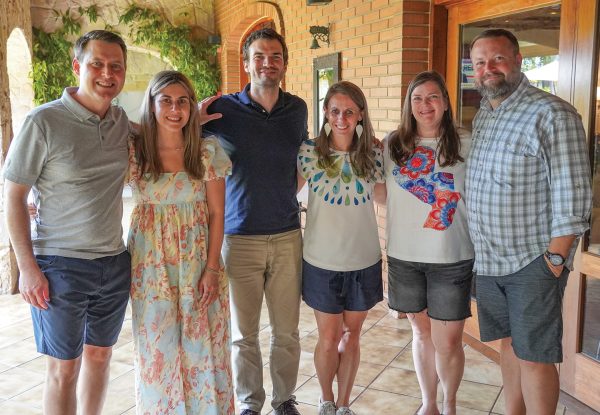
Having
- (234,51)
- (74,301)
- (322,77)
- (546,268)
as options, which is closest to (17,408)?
(74,301)

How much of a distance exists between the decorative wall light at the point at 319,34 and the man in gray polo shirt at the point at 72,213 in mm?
2998

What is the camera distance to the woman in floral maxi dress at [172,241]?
2.26 m

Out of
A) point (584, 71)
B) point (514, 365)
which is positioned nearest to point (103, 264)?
point (514, 365)

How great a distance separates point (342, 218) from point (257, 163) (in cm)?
45

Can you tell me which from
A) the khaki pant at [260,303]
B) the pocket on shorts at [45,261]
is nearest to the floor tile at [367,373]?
the khaki pant at [260,303]

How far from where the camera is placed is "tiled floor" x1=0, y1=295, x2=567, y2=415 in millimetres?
2936

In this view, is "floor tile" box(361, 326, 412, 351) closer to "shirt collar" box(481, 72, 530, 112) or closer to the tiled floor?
the tiled floor

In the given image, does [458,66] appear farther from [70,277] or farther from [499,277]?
[70,277]

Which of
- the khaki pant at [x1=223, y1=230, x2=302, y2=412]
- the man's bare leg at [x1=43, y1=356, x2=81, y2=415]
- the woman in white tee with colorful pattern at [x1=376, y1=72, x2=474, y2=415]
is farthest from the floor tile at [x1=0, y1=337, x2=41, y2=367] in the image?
the woman in white tee with colorful pattern at [x1=376, y1=72, x2=474, y2=415]

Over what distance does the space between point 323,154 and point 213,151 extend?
19.1 inches

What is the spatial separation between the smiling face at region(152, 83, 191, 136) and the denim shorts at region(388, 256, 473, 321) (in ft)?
3.49

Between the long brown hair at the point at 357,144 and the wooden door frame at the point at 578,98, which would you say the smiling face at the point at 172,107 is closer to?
the long brown hair at the point at 357,144

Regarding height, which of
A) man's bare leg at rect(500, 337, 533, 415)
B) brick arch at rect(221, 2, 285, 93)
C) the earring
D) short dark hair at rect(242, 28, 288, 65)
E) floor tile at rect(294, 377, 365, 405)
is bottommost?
floor tile at rect(294, 377, 365, 405)

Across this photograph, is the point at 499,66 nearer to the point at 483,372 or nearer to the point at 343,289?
the point at 343,289
